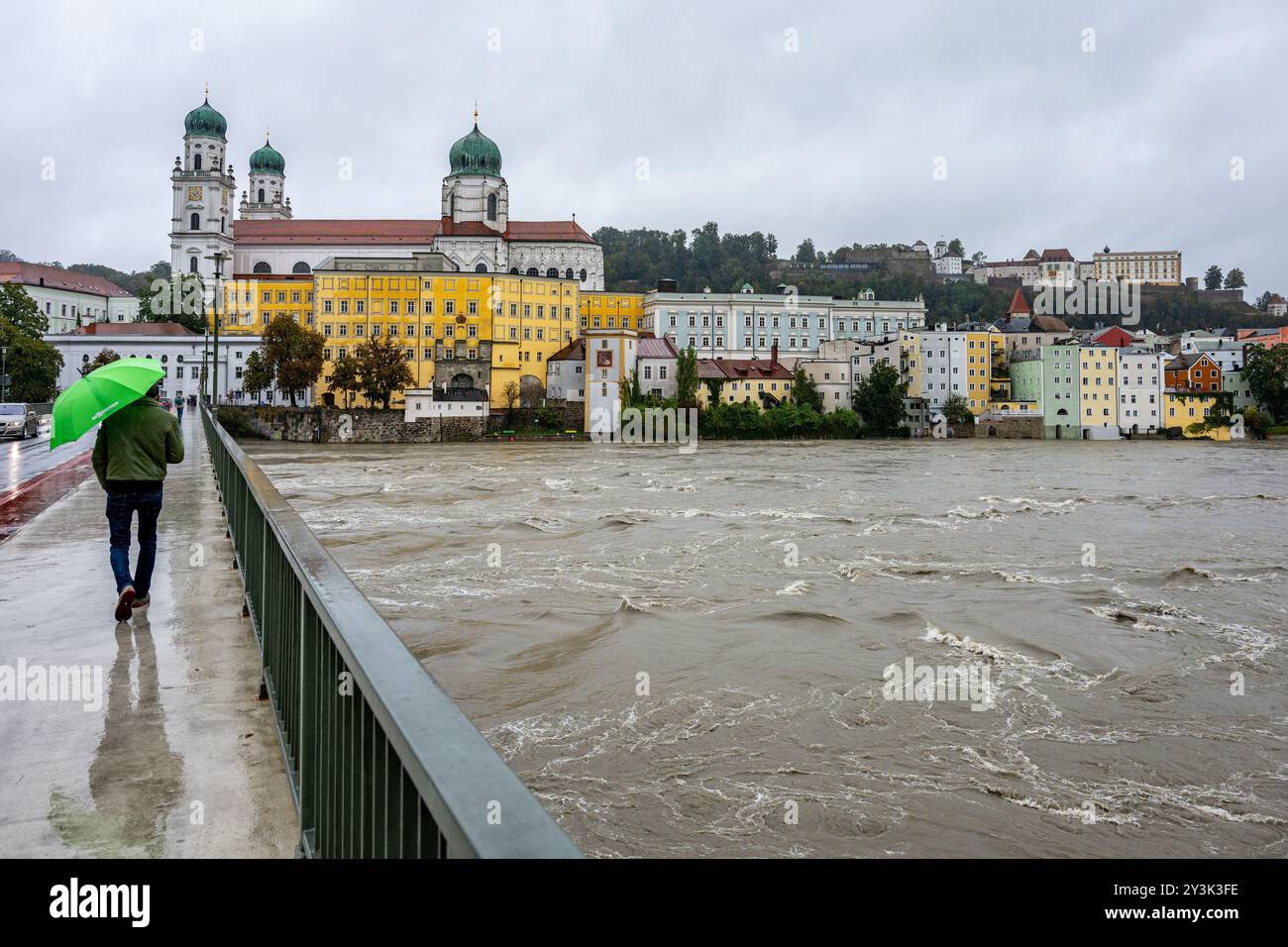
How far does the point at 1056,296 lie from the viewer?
142m

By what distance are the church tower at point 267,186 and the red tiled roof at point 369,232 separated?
33.3 ft

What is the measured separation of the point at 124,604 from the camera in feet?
23.2

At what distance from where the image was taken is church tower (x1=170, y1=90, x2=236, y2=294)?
98.9 m

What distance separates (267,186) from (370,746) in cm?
12460

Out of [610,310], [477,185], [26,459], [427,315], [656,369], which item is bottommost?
[26,459]

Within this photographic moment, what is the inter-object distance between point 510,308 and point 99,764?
87.3m

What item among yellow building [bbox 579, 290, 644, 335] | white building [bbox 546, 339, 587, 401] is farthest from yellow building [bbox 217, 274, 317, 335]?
yellow building [bbox 579, 290, 644, 335]

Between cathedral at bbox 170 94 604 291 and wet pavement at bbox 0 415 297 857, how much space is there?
3586 inches

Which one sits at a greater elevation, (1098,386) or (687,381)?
(1098,386)

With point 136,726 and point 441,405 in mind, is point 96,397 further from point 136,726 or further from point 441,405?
point 441,405

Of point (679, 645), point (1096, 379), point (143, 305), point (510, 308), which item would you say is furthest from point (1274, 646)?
point (143, 305)

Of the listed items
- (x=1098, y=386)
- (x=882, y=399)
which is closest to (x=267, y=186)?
(x=882, y=399)

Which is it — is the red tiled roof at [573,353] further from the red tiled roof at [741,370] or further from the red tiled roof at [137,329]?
the red tiled roof at [137,329]
